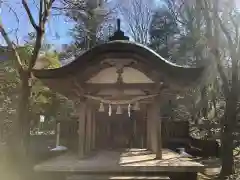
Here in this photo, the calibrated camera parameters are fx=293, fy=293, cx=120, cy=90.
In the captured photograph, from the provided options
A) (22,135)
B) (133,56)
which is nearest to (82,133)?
(133,56)

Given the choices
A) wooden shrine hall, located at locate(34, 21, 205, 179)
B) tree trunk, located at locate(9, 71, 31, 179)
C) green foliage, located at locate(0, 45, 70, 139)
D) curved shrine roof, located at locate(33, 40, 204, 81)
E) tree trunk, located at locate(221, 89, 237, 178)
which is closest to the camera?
wooden shrine hall, located at locate(34, 21, 205, 179)

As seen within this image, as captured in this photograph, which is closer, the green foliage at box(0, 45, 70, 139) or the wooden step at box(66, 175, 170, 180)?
the wooden step at box(66, 175, 170, 180)

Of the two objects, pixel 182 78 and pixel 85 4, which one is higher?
pixel 85 4

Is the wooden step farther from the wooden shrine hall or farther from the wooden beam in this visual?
the wooden beam

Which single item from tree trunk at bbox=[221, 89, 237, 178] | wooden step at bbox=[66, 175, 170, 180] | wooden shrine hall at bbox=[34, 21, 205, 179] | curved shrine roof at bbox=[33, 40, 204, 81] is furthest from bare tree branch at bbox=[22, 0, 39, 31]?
tree trunk at bbox=[221, 89, 237, 178]

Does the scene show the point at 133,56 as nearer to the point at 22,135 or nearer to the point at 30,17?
the point at 22,135

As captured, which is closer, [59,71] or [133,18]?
[59,71]

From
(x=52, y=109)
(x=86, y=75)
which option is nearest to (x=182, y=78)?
(x=86, y=75)

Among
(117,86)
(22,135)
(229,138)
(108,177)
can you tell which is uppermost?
(117,86)

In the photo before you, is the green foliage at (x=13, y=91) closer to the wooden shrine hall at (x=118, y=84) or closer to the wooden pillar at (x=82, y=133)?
the wooden shrine hall at (x=118, y=84)

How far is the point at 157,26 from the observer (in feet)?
73.2

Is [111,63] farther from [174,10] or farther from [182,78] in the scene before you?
[174,10]

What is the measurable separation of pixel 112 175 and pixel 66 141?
5.18m

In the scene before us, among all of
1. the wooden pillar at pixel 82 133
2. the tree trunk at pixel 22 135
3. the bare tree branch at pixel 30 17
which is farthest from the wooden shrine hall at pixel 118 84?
the bare tree branch at pixel 30 17
